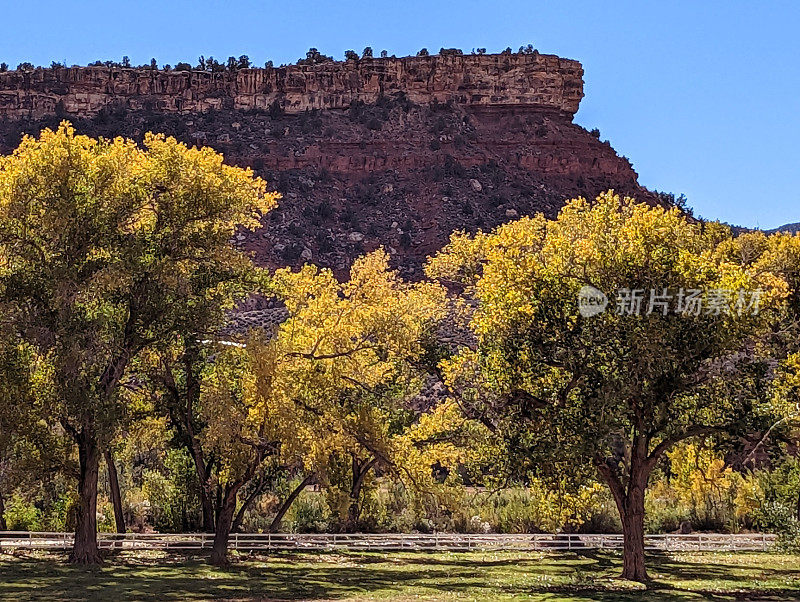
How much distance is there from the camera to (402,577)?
88.9 ft

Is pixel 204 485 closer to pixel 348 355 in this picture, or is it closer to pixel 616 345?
pixel 348 355

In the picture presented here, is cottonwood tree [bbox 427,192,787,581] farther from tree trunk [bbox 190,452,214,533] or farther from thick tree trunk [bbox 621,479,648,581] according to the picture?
tree trunk [bbox 190,452,214,533]

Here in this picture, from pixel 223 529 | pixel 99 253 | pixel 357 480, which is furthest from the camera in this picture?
pixel 357 480

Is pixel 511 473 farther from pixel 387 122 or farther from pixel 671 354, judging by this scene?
pixel 387 122

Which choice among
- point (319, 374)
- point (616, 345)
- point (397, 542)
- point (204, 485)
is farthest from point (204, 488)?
point (616, 345)

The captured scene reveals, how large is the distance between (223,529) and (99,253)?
9.26 m

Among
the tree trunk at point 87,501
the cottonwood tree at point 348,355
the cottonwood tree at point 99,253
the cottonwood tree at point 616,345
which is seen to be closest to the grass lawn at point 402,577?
the tree trunk at point 87,501

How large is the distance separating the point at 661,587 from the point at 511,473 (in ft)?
14.2

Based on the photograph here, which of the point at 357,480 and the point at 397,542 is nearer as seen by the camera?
the point at 357,480

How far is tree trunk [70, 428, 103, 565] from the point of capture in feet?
89.8

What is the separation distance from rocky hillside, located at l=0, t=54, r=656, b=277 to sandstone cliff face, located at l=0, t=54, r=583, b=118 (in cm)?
12

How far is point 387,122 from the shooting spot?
339 feet

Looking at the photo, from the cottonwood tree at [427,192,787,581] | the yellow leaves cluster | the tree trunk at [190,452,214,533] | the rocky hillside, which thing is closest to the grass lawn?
the tree trunk at [190,452,214,533]

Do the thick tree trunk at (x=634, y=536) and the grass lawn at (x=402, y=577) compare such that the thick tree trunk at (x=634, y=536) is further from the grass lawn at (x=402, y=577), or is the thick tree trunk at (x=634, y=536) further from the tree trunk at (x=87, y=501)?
the tree trunk at (x=87, y=501)
